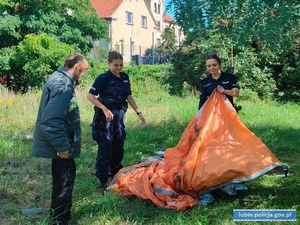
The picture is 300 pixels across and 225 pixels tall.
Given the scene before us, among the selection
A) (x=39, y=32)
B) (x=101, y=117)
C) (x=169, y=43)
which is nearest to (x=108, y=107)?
(x=101, y=117)

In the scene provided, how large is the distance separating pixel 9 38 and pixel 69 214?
41.3 feet

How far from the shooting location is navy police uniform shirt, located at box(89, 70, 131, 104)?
14.1 feet

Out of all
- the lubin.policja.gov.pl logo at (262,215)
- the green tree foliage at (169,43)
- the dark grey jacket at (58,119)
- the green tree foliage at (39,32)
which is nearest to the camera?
the dark grey jacket at (58,119)

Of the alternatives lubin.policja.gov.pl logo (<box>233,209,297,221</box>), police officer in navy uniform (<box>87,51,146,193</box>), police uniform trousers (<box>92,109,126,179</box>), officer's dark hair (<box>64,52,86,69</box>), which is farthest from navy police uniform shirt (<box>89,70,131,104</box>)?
lubin.policja.gov.pl logo (<box>233,209,297,221</box>)

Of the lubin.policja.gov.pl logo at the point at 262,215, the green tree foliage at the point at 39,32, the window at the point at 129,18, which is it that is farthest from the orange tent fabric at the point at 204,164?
the window at the point at 129,18

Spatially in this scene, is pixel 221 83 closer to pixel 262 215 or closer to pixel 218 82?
pixel 218 82

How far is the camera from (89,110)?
10047 millimetres

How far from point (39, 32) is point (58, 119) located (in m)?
12.3

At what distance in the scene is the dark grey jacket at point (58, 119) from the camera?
3.02 m

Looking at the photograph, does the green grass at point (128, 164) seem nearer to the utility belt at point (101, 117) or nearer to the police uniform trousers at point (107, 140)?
the police uniform trousers at point (107, 140)

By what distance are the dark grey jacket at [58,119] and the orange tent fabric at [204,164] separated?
1133mm

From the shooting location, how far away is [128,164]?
5.47 m

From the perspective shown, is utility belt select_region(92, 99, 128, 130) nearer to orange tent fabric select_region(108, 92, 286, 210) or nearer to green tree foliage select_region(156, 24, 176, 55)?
orange tent fabric select_region(108, 92, 286, 210)

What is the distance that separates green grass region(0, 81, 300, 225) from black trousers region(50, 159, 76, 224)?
0.14 metres
